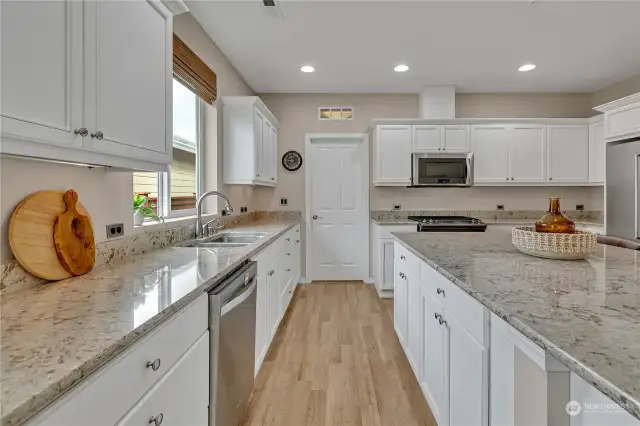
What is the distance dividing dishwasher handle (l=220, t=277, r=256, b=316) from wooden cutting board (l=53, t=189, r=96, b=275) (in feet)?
1.91

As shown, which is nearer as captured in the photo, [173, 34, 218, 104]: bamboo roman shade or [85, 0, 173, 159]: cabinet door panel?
[85, 0, 173, 159]: cabinet door panel

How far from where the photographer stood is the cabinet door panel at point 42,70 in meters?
0.90

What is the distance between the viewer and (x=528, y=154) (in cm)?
445

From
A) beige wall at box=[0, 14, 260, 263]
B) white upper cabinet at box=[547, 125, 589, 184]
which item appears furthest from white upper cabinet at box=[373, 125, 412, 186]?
beige wall at box=[0, 14, 260, 263]

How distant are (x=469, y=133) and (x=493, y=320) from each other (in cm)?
386

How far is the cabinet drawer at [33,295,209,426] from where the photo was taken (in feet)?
2.18

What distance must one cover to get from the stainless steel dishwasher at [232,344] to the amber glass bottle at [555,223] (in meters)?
1.45

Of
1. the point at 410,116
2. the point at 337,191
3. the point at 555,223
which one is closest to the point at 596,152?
the point at 410,116

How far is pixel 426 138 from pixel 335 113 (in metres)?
1.30

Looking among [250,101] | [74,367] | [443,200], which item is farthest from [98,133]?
[443,200]

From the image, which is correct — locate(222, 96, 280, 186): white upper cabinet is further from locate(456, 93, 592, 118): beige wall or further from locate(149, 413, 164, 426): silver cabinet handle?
locate(456, 93, 592, 118): beige wall

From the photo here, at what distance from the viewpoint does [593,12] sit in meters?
2.73

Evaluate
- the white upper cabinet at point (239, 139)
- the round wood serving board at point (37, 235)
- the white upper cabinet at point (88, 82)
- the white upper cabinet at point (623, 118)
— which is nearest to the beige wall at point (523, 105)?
the white upper cabinet at point (623, 118)

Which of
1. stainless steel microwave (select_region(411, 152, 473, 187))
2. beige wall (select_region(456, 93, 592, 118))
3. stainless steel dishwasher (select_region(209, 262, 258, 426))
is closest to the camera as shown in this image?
stainless steel dishwasher (select_region(209, 262, 258, 426))
